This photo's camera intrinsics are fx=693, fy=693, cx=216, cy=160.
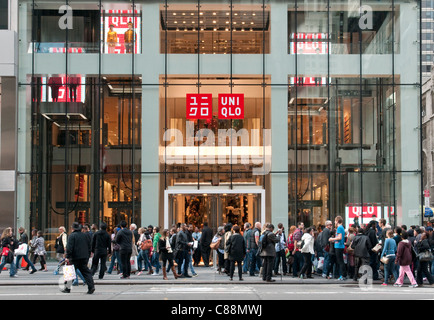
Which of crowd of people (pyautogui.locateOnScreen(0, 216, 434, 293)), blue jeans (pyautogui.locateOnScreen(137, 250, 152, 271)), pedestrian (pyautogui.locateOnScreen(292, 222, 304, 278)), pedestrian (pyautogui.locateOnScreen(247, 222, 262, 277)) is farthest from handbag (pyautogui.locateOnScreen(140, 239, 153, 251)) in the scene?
pedestrian (pyautogui.locateOnScreen(292, 222, 304, 278))

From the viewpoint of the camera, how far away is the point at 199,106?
97.9 feet

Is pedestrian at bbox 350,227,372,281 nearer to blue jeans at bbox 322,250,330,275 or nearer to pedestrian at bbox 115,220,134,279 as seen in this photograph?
blue jeans at bbox 322,250,330,275

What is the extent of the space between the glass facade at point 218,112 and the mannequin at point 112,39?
0.20 ft

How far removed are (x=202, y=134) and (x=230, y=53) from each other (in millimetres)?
3739

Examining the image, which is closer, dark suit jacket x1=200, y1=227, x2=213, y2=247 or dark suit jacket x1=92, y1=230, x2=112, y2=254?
dark suit jacket x1=92, y1=230, x2=112, y2=254

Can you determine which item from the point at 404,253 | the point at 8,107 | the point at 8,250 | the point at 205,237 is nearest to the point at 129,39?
the point at 8,107

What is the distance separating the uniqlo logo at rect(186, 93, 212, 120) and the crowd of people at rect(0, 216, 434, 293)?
7.10 metres

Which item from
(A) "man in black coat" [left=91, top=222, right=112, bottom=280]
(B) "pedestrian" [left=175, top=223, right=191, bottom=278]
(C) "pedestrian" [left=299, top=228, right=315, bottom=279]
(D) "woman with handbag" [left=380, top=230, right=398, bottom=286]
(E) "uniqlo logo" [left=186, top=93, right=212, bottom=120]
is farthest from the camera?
(E) "uniqlo logo" [left=186, top=93, right=212, bottom=120]

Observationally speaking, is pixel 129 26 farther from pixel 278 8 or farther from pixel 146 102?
pixel 278 8

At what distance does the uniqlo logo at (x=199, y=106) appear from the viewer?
2975 cm

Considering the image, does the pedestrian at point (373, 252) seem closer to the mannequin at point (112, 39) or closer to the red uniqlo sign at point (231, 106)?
the red uniqlo sign at point (231, 106)

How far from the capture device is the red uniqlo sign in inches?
1172

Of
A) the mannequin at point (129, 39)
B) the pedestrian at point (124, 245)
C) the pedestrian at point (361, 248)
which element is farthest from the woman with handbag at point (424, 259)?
the mannequin at point (129, 39)

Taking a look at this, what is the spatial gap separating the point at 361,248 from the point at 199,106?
1177 centimetres
